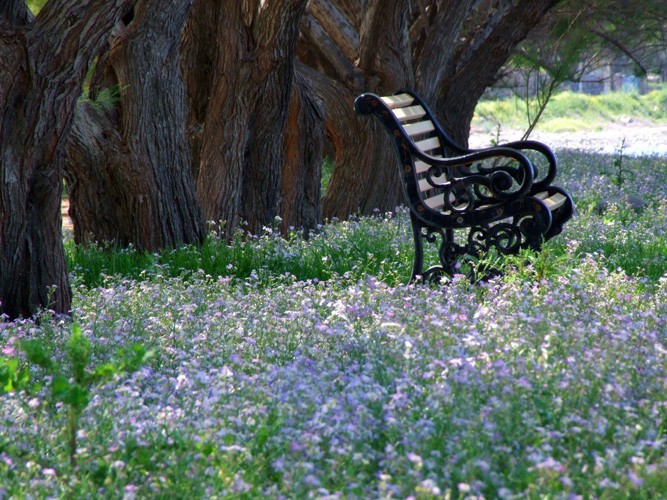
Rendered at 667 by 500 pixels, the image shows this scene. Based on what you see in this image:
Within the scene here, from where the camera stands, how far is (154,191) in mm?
7820

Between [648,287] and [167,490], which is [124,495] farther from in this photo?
[648,287]

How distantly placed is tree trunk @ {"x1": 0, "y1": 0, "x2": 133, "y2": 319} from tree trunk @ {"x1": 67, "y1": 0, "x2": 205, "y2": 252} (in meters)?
2.14

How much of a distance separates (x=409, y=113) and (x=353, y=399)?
13.1 ft

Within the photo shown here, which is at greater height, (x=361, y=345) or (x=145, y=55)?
(x=145, y=55)

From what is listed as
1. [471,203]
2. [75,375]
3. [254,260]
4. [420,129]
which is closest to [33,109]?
→ [75,375]

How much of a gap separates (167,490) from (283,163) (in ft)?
23.7

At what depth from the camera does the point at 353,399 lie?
3.33 meters

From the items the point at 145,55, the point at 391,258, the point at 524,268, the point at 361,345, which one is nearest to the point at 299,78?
the point at 145,55

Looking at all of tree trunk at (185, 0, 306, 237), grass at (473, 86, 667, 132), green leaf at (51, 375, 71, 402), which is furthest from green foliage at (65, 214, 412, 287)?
grass at (473, 86, 667, 132)

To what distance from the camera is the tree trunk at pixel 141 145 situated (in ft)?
25.3

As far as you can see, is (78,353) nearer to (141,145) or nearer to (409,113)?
(409,113)

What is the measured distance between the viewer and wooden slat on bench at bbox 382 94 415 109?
6.85 meters

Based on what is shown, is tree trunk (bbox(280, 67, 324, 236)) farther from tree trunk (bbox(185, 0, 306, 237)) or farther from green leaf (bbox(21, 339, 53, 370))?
green leaf (bbox(21, 339, 53, 370))

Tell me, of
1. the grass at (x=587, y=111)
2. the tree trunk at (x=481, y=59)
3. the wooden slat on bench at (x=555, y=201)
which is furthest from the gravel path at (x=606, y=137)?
the wooden slat on bench at (x=555, y=201)
